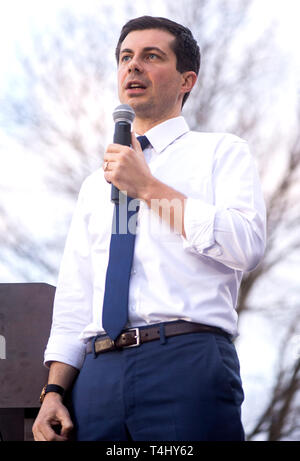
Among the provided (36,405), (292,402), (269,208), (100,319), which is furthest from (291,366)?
(100,319)

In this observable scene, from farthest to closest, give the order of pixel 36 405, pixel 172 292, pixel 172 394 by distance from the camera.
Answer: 1. pixel 36 405
2. pixel 172 292
3. pixel 172 394

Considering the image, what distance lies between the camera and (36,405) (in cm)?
236

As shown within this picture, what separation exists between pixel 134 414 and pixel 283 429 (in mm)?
5936

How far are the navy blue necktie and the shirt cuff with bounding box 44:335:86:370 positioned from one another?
0.27 metres

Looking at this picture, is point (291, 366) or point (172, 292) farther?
point (291, 366)

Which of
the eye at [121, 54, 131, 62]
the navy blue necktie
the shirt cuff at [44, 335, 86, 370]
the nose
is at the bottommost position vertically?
the shirt cuff at [44, 335, 86, 370]

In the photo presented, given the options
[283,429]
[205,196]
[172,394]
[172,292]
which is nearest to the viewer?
[172,394]

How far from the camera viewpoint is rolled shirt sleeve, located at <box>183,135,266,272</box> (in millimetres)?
1688

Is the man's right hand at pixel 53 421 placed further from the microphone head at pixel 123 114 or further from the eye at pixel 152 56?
the eye at pixel 152 56

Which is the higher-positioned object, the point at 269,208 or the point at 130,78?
the point at 269,208

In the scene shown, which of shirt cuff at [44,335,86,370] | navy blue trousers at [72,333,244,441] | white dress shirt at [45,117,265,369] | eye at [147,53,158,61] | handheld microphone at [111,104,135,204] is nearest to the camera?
navy blue trousers at [72,333,244,441]

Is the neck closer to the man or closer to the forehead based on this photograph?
the man

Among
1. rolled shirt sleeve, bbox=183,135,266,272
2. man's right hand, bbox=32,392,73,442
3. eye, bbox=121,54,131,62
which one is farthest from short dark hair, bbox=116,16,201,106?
man's right hand, bbox=32,392,73,442
